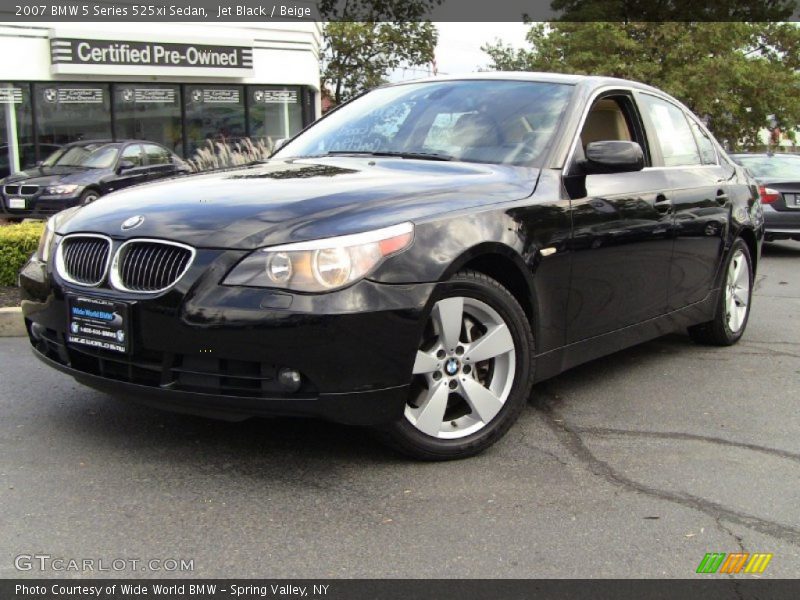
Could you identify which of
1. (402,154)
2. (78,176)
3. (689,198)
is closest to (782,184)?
(689,198)

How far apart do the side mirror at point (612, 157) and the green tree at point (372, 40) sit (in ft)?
78.9

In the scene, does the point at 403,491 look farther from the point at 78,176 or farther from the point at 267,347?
the point at 78,176

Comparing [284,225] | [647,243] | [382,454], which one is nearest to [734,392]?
[647,243]

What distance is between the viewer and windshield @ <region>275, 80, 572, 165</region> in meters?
4.31

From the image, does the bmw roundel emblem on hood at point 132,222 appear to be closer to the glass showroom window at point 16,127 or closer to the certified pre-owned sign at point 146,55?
the glass showroom window at point 16,127

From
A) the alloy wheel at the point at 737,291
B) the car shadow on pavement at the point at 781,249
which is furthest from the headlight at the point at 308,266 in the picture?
the car shadow on pavement at the point at 781,249

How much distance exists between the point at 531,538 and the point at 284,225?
1.43 meters

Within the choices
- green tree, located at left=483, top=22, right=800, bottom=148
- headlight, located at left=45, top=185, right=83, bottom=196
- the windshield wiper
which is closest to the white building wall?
headlight, located at left=45, top=185, right=83, bottom=196

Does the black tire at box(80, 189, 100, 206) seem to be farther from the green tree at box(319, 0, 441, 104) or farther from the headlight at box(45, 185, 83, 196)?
the green tree at box(319, 0, 441, 104)

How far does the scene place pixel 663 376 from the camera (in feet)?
17.0

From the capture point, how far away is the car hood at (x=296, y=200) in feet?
10.5

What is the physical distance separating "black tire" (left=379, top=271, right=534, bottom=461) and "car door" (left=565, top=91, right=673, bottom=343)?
0.46m

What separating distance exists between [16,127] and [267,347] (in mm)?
17826
